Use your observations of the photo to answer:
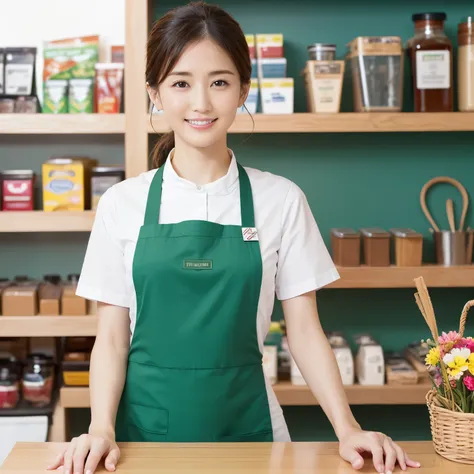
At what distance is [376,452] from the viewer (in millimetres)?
1344

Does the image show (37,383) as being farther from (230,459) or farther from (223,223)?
(230,459)

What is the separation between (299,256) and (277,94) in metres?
1.45

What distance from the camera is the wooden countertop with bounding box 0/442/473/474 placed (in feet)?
4.35

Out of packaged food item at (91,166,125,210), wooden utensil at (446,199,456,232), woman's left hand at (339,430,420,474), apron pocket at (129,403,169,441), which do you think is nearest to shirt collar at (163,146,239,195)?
apron pocket at (129,403,169,441)

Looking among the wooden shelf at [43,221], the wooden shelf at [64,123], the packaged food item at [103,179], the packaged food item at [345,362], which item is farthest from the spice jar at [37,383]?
the packaged food item at [345,362]

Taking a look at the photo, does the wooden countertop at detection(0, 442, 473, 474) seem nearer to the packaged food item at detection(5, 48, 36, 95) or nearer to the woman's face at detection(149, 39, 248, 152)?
the woman's face at detection(149, 39, 248, 152)

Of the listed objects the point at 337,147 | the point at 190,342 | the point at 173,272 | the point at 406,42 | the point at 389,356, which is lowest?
the point at 389,356

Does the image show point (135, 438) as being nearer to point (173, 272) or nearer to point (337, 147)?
point (173, 272)

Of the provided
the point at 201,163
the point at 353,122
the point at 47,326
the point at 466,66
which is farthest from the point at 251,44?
the point at 201,163

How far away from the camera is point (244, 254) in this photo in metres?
1.61

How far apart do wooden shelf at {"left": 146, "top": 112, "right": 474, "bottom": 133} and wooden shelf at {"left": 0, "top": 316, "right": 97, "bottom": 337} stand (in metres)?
0.74

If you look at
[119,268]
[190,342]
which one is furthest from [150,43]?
[190,342]

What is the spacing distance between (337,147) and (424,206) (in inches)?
16.1

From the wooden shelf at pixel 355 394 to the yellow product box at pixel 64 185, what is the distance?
2.19ft
